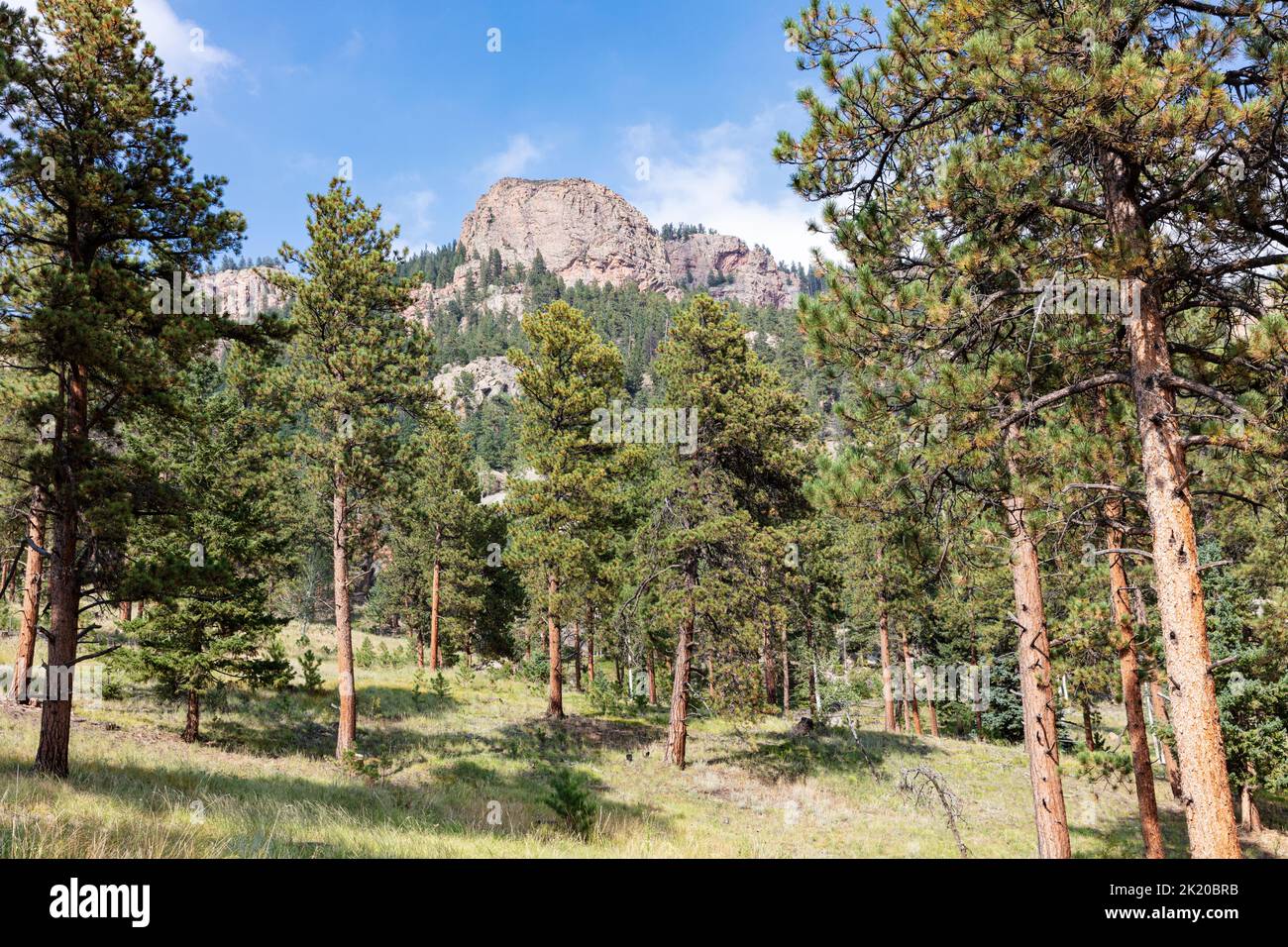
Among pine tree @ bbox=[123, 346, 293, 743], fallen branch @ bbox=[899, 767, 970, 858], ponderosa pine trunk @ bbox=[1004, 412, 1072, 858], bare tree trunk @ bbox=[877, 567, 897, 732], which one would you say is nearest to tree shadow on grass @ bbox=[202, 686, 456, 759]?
pine tree @ bbox=[123, 346, 293, 743]

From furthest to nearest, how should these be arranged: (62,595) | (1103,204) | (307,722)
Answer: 1. (307,722)
2. (62,595)
3. (1103,204)

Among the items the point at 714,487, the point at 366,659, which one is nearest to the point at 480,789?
the point at 714,487

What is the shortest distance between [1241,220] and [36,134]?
52.0ft

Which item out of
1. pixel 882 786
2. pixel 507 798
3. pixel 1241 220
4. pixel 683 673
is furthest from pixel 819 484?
pixel 882 786

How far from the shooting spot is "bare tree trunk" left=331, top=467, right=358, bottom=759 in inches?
645

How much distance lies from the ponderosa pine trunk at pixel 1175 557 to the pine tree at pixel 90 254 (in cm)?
1268

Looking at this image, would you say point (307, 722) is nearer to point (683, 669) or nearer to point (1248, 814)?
point (683, 669)

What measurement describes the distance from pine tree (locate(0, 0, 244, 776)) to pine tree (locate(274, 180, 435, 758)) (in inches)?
244

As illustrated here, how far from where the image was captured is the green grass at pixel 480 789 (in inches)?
291

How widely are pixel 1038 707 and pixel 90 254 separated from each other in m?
17.0

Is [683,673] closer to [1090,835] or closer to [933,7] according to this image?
[1090,835]

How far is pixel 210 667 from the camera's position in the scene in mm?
15773

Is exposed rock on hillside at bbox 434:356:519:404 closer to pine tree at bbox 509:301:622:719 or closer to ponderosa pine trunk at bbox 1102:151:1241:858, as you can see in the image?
pine tree at bbox 509:301:622:719

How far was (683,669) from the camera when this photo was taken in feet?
62.1
